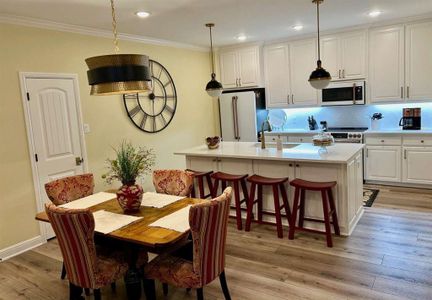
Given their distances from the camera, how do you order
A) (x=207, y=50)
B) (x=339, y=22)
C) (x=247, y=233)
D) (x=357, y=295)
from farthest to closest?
(x=207, y=50), (x=339, y=22), (x=247, y=233), (x=357, y=295)

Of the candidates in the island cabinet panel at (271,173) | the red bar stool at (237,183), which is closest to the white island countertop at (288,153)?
the island cabinet panel at (271,173)

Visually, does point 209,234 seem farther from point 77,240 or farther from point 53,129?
point 53,129

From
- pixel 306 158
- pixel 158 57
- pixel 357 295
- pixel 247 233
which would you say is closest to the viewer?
pixel 357 295

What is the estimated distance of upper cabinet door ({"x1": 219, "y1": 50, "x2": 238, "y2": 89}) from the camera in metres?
6.44

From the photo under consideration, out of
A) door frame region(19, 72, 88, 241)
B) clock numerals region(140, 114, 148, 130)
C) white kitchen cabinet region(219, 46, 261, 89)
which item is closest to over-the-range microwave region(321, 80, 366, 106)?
white kitchen cabinet region(219, 46, 261, 89)

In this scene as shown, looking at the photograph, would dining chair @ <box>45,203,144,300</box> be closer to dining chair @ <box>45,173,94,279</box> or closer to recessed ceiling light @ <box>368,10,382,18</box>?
dining chair @ <box>45,173,94,279</box>

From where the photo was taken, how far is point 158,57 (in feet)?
17.9

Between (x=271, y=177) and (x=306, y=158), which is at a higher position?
(x=306, y=158)

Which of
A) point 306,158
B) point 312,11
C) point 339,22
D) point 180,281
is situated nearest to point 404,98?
point 339,22

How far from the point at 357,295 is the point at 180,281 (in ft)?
4.55

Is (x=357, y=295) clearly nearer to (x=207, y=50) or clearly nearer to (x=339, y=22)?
(x=339, y=22)

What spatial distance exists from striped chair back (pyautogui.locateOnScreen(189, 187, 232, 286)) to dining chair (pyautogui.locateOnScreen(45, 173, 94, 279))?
1.57 metres

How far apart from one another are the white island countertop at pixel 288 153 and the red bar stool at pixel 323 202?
247mm

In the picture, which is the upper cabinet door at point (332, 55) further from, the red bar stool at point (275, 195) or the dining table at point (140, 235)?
the dining table at point (140, 235)
